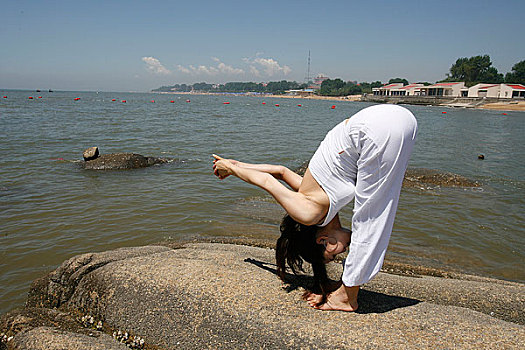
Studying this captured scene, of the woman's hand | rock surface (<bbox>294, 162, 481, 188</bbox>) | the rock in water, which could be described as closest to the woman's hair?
the woman's hand

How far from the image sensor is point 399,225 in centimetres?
807

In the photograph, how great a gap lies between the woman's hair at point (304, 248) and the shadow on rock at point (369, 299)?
9.2 inches

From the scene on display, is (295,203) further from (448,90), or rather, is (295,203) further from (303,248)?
(448,90)

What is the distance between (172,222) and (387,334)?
5.99 metres

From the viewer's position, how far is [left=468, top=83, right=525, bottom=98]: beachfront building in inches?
2967

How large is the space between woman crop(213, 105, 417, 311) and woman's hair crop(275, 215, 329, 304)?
10mm

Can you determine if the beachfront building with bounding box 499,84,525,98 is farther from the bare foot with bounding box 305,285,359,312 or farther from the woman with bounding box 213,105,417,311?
the bare foot with bounding box 305,285,359,312

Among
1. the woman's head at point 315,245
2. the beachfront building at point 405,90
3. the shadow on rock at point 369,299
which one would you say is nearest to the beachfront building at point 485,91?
the beachfront building at point 405,90

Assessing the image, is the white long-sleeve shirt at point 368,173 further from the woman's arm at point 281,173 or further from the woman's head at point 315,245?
the woman's arm at point 281,173

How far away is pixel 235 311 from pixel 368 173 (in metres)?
1.69

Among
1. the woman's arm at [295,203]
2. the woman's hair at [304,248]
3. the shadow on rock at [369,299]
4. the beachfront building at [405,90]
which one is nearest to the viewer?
the woman's arm at [295,203]

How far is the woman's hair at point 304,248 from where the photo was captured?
3.34m

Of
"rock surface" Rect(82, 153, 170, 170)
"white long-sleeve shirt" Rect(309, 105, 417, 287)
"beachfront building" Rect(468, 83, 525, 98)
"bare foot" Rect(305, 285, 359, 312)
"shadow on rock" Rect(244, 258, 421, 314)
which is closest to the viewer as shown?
"white long-sleeve shirt" Rect(309, 105, 417, 287)

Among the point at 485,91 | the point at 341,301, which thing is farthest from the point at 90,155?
the point at 485,91
